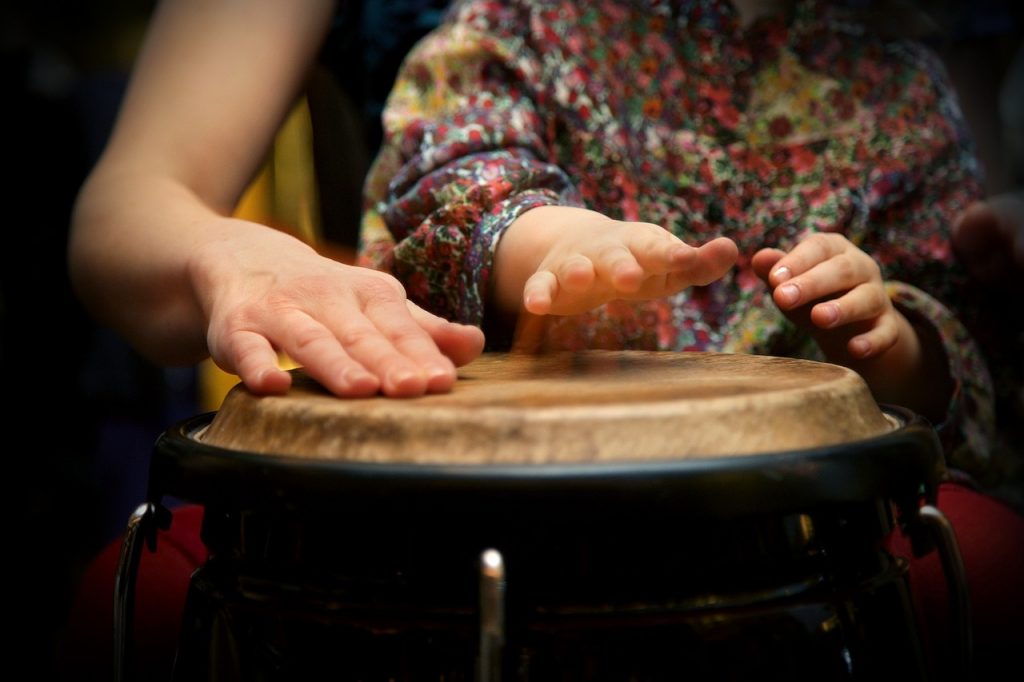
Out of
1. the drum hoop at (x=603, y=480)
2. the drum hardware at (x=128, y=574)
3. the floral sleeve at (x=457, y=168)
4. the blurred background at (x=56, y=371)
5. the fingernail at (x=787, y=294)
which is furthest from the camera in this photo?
the blurred background at (x=56, y=371)

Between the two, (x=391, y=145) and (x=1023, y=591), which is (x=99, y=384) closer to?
(x=391, y=145)

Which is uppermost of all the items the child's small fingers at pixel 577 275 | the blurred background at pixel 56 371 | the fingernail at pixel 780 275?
the child's small fingers at pixel 577 275

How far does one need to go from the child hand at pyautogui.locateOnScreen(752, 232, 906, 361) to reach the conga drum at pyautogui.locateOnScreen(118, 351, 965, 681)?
18 centimetres

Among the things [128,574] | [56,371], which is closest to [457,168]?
[128,574]

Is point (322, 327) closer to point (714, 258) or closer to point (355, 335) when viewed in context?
point (355, 335)

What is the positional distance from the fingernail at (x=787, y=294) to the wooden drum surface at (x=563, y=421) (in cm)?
11

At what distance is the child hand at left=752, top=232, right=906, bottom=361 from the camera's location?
597 millimetres

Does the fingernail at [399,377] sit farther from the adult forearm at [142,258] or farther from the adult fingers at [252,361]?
the adult forearm at [142,258]

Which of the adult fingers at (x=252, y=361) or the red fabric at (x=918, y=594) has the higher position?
the adult fingers at (x=252, y=361)

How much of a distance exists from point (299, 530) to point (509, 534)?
10cm

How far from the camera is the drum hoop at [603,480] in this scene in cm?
35

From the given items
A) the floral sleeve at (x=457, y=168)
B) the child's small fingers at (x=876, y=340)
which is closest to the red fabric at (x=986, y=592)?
the child's small fingers at (x=876, y=340)

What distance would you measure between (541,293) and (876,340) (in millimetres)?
263

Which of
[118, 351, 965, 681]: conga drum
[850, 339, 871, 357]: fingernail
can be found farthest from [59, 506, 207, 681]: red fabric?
[850, 339, 871, 357]: fingernail
